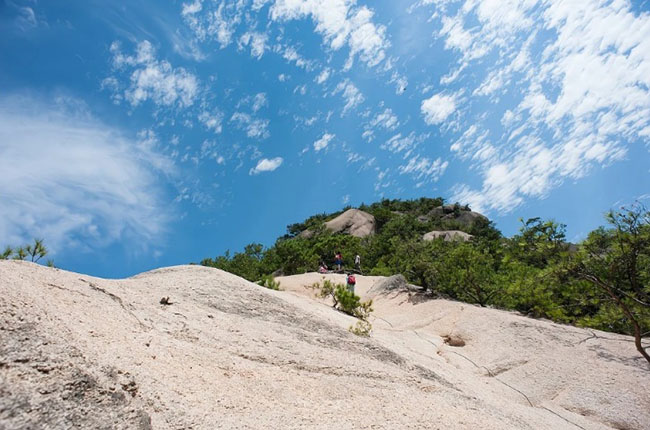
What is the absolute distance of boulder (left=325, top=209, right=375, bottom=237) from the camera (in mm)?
48375

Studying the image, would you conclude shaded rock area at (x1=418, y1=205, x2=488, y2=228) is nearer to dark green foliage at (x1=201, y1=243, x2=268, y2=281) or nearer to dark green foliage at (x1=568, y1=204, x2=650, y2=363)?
dark green foliage at (x1=201, y1=243, x2=268, y2=281)

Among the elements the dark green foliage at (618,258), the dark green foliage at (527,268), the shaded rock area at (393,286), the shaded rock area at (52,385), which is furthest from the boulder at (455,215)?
the shaded rock area at (52,385)

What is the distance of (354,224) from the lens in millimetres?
49281

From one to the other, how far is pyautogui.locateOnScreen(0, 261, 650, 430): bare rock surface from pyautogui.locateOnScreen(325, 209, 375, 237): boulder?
3722 cm

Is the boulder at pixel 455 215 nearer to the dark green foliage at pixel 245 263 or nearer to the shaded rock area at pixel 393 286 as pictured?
the dark green foliage at pixel 245 263

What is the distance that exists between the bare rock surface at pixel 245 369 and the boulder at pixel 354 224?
37220 mm

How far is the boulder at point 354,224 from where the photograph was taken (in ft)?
159

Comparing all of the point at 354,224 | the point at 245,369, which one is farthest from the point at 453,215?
the point at 245,369

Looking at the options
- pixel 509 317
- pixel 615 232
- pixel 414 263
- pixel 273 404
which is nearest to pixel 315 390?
pixel 273 404

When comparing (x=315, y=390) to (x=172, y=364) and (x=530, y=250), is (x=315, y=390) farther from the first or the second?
(x=530, y=250)

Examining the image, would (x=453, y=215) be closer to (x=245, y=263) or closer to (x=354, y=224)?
(x=354, y=224)

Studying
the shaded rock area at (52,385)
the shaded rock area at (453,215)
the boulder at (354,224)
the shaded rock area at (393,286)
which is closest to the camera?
the shaded rock area at (52,385)

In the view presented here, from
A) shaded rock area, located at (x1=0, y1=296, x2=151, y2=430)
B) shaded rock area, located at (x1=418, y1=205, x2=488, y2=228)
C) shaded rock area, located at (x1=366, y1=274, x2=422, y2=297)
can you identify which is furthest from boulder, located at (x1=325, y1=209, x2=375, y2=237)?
shaded rock area, located at (x1=0, y1=296, x2=151, y2=430)

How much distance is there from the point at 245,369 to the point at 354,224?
146 feet
